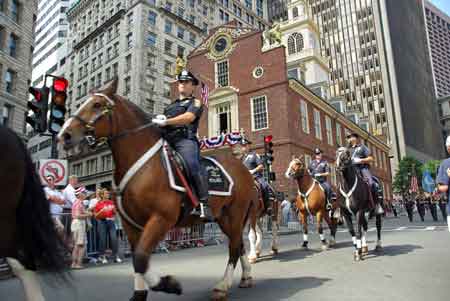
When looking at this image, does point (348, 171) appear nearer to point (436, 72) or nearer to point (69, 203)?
point (69, 203)

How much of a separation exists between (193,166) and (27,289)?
224 cm

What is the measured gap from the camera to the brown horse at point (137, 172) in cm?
364

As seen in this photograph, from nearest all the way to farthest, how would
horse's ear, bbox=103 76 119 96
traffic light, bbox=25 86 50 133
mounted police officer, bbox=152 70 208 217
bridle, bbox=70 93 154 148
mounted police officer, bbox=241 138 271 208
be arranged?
bridle, bbox=70 93 154 148
horse's ear, bbox=103 76 119 96
mounted police officer, bbox=152 70 208 217
traffic light, bbox=25 86 50 133
mounted police officer, bbox=241 138 271 208

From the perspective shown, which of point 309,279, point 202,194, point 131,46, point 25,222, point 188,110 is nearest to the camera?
point 25,222

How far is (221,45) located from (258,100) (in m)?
7.39

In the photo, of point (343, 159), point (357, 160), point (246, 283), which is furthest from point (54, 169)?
point (357, 160)

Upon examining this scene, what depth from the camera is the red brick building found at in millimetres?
28547

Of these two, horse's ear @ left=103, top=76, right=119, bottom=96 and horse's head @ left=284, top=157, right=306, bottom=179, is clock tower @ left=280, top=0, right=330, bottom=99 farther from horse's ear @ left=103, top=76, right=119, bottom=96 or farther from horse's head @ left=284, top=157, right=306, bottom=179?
horse's ear @ left=103, top=76, right=119, bottom=96

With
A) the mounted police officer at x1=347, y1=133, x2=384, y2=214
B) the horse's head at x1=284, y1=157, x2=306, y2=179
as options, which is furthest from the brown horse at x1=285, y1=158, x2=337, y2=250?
the mounted police officer at x1=347, y1=133, x2=384, y2=214

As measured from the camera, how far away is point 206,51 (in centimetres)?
3400

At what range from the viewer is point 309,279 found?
18.8ft

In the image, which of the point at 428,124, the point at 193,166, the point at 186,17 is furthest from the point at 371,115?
the point at 193,166

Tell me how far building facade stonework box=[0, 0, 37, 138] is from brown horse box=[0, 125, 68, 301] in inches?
1289

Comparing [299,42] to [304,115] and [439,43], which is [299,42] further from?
[439,43]
